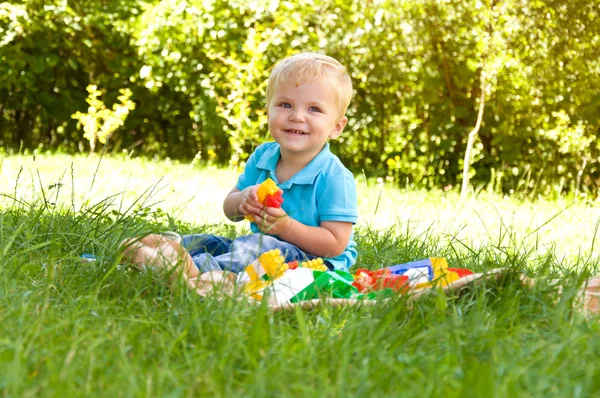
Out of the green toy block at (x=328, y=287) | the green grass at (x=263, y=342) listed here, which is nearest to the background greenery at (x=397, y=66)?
the green toy block at (x=328, y=287)

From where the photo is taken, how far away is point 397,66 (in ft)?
29.8

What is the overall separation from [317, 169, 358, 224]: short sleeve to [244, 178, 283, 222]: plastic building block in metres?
0.24

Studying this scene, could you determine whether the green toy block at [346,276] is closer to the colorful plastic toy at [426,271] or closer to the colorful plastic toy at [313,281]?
the colorful plastic toy at [313,281]

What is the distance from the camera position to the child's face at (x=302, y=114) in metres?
3.18

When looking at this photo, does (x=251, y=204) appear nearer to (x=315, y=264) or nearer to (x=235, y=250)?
(x=235, y=250)

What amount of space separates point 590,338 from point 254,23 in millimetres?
7674

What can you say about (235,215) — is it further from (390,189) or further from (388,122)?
(388,122)

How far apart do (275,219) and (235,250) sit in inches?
8.0

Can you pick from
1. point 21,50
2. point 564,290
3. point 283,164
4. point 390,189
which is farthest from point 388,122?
point 564,290

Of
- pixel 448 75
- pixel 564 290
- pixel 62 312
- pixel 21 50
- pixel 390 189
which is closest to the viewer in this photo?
pixel 62 312

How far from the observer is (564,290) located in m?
2.47

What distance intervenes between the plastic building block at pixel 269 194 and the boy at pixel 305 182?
0.04 metres

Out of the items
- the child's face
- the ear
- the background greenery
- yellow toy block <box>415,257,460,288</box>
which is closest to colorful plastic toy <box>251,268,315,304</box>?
yellow toy block <box>415,257,460,288</box>

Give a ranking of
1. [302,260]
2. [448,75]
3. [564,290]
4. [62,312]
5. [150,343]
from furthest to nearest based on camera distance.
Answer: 1. [448,75]
2. [302,260]
3. [564,290]
4. [62,312]
5. [150,343]
